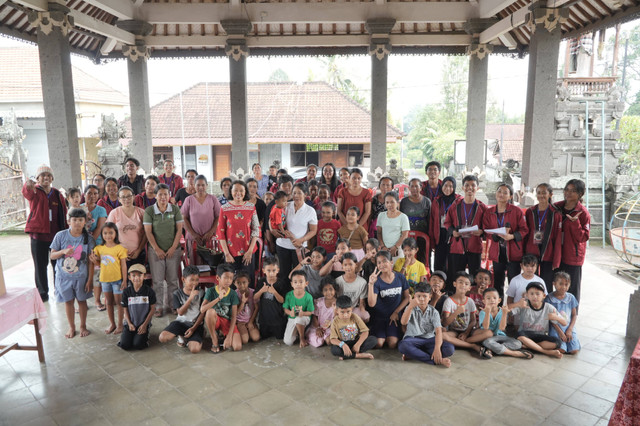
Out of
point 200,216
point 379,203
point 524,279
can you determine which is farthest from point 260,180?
point 524,279

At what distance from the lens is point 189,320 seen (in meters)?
4.93

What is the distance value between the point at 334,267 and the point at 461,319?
1505 mm

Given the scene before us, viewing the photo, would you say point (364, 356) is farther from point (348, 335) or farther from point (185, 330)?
point (185, 330)

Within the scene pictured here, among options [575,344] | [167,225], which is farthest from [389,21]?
[575,344]

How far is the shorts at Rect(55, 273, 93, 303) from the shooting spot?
4.98 metres

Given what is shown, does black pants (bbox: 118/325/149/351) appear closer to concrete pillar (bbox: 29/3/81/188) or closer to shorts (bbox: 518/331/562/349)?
shorts (bbox: 518/331/562/349)

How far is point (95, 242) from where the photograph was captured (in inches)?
228

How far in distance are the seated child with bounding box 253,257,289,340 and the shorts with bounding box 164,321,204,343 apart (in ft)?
2.08

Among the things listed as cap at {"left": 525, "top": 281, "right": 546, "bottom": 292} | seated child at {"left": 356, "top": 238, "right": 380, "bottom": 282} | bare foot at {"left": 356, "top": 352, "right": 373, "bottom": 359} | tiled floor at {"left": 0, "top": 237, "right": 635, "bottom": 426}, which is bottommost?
tiled floor at {"left": 0, "top": 237, "right": 635, "bottom": 426}

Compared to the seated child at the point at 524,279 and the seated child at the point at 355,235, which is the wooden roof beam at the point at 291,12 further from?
the seated child at the point at 524,279

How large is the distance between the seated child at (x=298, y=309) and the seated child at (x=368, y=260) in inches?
27.6

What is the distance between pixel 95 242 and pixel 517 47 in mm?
11427

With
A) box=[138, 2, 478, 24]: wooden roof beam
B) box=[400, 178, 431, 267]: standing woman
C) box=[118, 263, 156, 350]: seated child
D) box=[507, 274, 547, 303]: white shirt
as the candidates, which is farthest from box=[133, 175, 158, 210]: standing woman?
box=[138, 2, 478, 24]: wooden roof beam

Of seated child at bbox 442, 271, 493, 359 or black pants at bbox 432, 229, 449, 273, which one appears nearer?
seated child at bbox 442, 271, 493, 359
